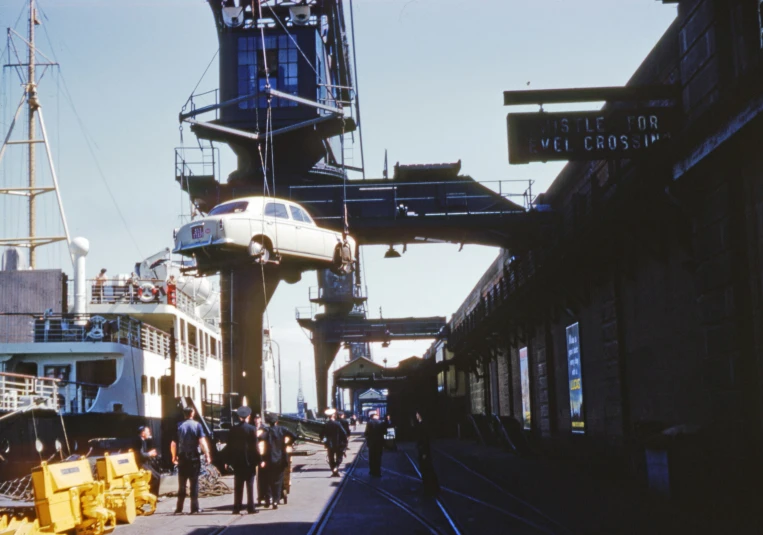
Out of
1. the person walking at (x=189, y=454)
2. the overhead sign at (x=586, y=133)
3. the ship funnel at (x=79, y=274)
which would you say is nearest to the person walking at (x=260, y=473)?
the person walking at (x=189, y=454)

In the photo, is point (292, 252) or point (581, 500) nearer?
point (581, 500)

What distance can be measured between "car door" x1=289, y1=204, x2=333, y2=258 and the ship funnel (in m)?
8.53

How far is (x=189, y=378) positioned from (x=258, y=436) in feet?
65.9

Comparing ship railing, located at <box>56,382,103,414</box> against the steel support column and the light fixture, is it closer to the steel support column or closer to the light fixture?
the steel support column

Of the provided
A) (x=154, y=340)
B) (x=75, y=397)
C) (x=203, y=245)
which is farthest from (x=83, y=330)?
(x=203, y=245)

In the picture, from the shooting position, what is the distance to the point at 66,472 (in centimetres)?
1138

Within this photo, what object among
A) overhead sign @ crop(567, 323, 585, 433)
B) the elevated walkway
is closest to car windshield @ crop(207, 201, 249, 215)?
overhead sign @ crop(567, 323, 585, 433)

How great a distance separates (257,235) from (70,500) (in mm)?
14699

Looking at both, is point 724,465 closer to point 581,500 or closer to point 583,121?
point 581,500

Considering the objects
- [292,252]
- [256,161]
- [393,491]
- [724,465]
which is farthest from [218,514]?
[256,161]

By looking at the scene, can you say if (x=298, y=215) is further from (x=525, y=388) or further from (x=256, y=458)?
(x=256, y=458)

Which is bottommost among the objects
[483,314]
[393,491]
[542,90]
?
[393,491]

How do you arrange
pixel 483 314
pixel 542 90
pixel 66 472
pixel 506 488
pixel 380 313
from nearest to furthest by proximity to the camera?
1. pixel 66 472
2. pixel 542 90
3. pixel 506 488
4. pixel 483 314
5. pixel 380 313

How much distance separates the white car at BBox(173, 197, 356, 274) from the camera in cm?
2475
